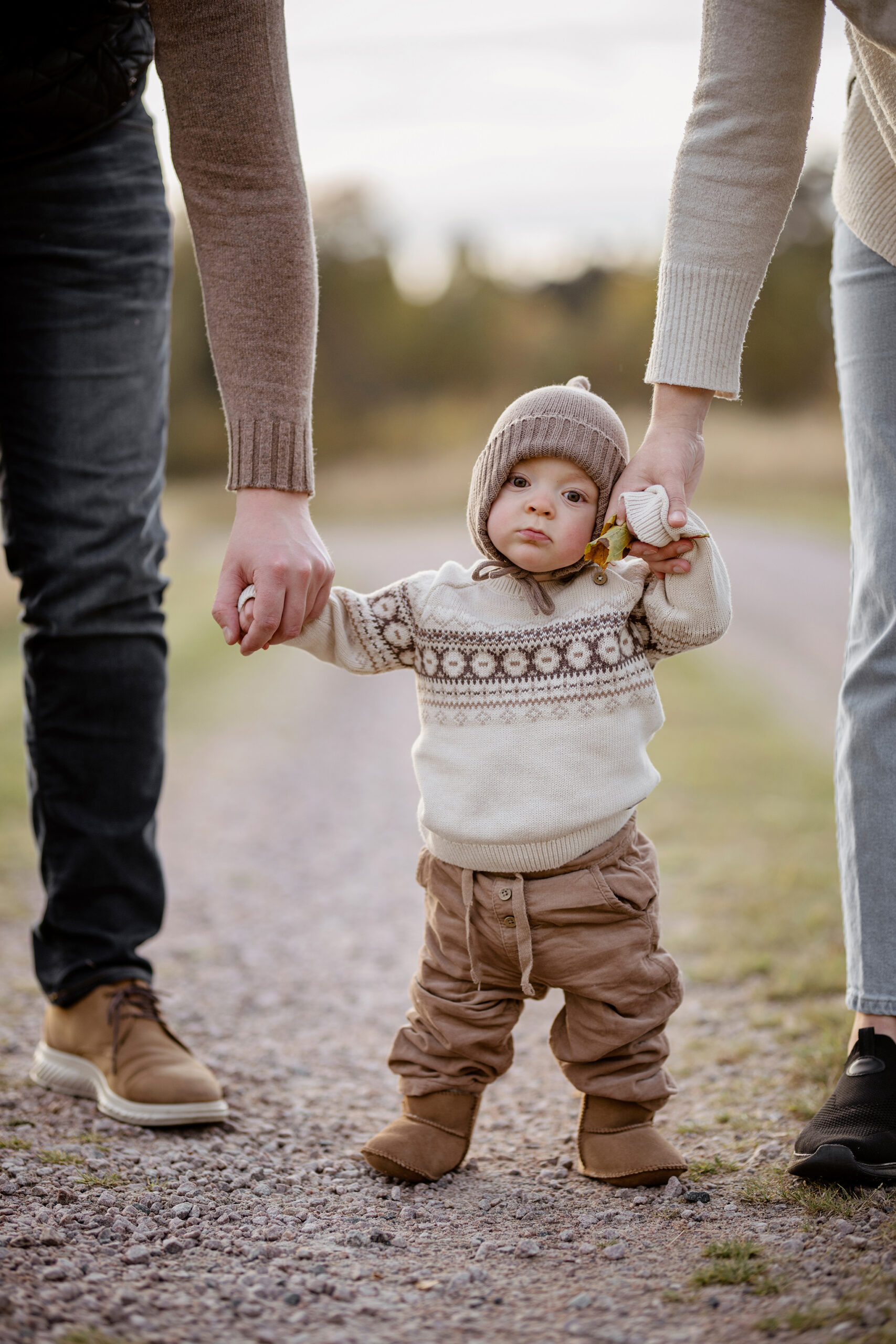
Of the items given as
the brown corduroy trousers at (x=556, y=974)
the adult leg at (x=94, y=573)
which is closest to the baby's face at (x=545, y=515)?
the brown corduroy trousers at (x=556, y=974)

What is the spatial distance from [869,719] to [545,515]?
608mm

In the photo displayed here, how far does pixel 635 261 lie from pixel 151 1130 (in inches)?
1038

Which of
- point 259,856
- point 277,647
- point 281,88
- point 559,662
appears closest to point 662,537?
point 559,662

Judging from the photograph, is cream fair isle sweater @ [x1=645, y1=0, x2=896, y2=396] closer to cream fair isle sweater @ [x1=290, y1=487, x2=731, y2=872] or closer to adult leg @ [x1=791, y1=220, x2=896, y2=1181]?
adult leg @ [x1=791, y1=220, x2=896, y2=1181]

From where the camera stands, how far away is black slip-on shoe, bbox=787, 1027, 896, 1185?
70.1 inches

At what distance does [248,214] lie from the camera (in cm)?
195

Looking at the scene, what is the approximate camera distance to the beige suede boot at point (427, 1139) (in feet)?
6.37

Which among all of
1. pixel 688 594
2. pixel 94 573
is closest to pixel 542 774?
pixel 688 594

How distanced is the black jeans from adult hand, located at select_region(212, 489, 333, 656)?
47 cm

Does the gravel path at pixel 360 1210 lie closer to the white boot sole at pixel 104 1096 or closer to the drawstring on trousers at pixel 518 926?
the white boot sole at pixel 104 1096

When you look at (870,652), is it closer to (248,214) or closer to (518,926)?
(518,926)

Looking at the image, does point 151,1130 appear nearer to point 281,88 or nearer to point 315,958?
point 315,958

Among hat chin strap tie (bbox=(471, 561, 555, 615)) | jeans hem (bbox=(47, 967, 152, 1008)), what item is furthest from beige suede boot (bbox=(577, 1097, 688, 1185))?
jeans hem (bbox=(47, 967, 152, 1008))

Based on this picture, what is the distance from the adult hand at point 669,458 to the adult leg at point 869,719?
0.30m
